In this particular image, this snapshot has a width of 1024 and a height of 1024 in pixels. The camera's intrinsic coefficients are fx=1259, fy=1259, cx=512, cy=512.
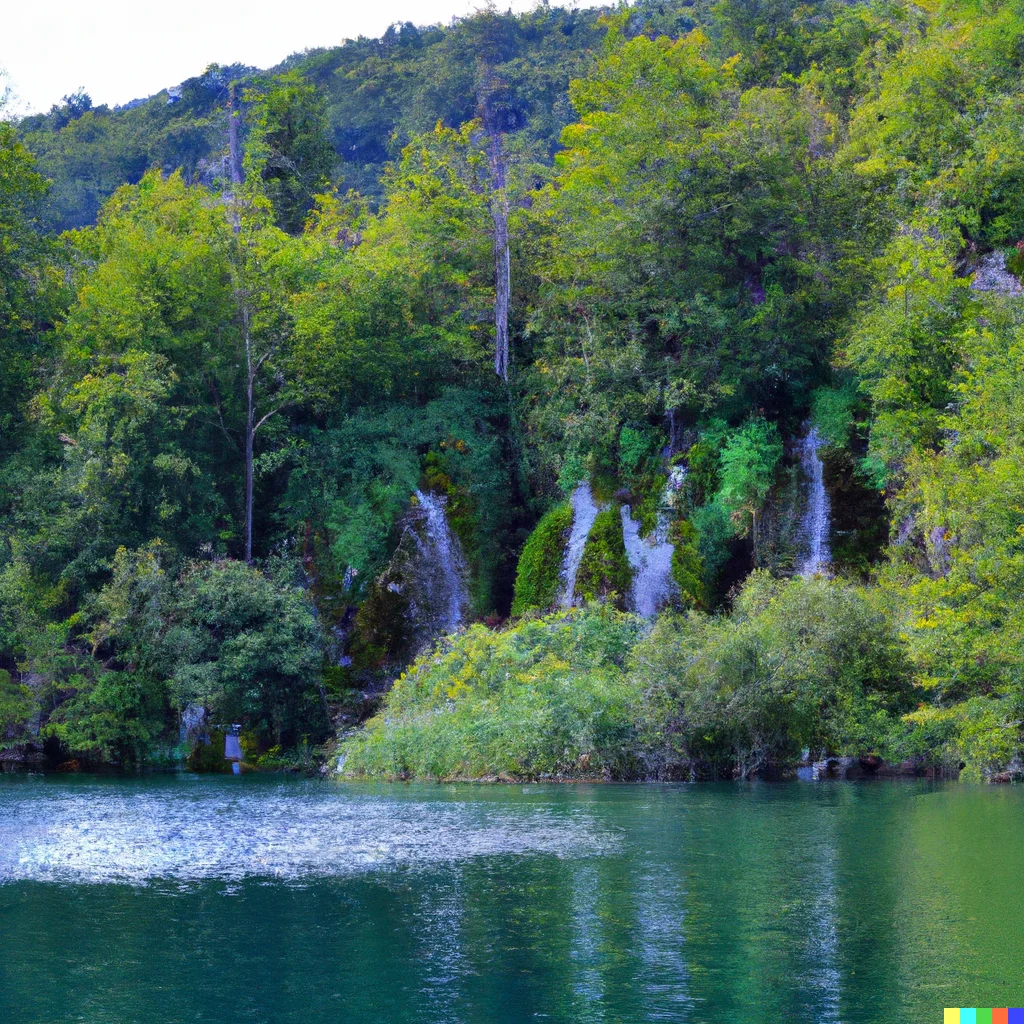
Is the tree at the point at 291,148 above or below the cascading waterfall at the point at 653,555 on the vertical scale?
above

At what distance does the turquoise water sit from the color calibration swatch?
11cm

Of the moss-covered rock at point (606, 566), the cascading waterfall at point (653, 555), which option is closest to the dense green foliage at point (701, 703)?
the cascading waterfall at point (653, 555)

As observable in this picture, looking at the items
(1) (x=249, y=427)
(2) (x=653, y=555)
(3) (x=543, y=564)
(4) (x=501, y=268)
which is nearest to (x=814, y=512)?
(2) (x=653, y=555)

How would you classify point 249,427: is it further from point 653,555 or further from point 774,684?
point 774,684

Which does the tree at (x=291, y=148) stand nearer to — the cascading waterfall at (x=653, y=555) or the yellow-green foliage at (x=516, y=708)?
the cascading waterfall at (x=653, y=555)

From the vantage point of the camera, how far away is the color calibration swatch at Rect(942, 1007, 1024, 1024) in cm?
900

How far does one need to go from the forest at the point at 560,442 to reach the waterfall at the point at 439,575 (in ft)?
0.43

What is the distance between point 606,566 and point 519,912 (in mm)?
21780

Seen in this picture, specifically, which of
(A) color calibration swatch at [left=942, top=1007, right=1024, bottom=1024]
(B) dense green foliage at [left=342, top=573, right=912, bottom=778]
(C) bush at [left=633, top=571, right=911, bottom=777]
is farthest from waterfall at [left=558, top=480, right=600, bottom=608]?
(A) color calibration swatch at [left=942, top=1007, right=1024, bottom=1024]

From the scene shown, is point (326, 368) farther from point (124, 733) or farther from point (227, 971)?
point (227, 971)

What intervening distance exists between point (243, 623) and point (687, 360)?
1505 centimetres

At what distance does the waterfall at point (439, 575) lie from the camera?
36219 millimetres

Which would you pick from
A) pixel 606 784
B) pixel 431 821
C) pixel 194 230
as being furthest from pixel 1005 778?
pixel 194 230

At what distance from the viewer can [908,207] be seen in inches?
1491
